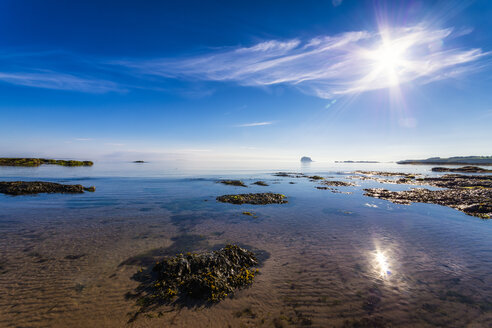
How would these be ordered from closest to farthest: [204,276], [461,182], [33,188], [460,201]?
[204,276] < [460,201] < [33,188] < [461,182]

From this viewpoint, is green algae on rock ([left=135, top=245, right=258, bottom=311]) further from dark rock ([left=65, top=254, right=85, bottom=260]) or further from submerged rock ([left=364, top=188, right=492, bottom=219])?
submerged rock ([left=364, top=188, right=492, bottom=219])

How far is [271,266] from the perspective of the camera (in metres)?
10.2

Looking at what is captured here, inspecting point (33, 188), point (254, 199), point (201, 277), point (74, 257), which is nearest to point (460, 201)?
point (254, 199)

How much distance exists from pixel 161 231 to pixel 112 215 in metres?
7.43

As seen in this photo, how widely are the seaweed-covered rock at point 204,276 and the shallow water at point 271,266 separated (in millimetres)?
629

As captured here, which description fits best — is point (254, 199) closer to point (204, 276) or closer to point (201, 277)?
point (204, 276)

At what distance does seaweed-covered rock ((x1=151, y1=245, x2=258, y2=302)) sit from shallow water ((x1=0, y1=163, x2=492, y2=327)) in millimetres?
629

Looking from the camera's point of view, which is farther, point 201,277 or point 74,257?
point 74,257

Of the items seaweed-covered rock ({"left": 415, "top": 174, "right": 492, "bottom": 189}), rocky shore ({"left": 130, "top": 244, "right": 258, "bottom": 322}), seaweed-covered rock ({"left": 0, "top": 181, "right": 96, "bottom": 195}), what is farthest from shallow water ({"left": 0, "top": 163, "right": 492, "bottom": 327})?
seaweed-covered rock ({"left": 415, "top": 174, "right": 492, "bottom": 189})

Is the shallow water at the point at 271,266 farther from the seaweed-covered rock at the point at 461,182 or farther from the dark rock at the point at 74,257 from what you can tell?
the seaweed-covered rock at the point at 461,182

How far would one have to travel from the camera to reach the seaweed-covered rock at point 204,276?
7750 mm

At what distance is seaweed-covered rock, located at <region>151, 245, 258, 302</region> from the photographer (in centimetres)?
775

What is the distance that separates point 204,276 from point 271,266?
12.1 feet

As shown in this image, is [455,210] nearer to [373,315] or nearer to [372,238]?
Answer: [372,238]
